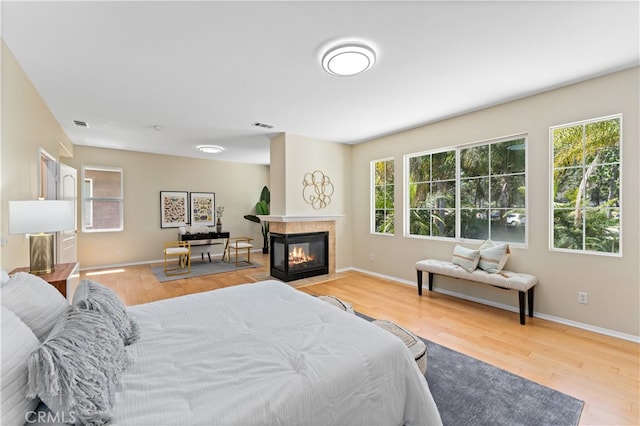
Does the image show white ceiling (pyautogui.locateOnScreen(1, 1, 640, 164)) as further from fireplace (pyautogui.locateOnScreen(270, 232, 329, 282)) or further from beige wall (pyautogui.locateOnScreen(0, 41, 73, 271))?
fireplace (pyautogui.locateOnScreen(270, 232, 329, 282))

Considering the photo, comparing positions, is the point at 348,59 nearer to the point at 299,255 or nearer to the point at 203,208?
the point at 299,255

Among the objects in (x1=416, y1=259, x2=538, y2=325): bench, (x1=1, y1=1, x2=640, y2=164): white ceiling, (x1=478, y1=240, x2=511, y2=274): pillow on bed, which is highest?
(x1=1, y1=1, x2=640, y2=164): white ceiling

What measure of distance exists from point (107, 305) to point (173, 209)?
587 cm

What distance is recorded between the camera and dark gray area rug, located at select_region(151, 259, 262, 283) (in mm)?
4980

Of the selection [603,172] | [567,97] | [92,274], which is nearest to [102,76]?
[92,274]

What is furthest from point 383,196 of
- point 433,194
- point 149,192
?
point 149,192

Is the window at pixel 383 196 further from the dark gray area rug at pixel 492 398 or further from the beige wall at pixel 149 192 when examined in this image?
the beige wall at pixel 149 192

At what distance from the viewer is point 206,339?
141 cm

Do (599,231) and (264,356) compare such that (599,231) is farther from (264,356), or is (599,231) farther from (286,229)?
(286,229)

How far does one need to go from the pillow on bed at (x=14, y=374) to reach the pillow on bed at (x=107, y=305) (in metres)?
0.29

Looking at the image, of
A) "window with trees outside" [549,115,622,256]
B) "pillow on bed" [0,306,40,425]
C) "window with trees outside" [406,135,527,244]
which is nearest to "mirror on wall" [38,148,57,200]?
"pillow on bed" [0,306,40,425]

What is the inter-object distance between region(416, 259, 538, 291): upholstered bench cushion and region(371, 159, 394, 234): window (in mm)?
1286

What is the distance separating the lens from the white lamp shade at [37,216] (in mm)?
1965

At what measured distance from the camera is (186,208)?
6.77 metres
